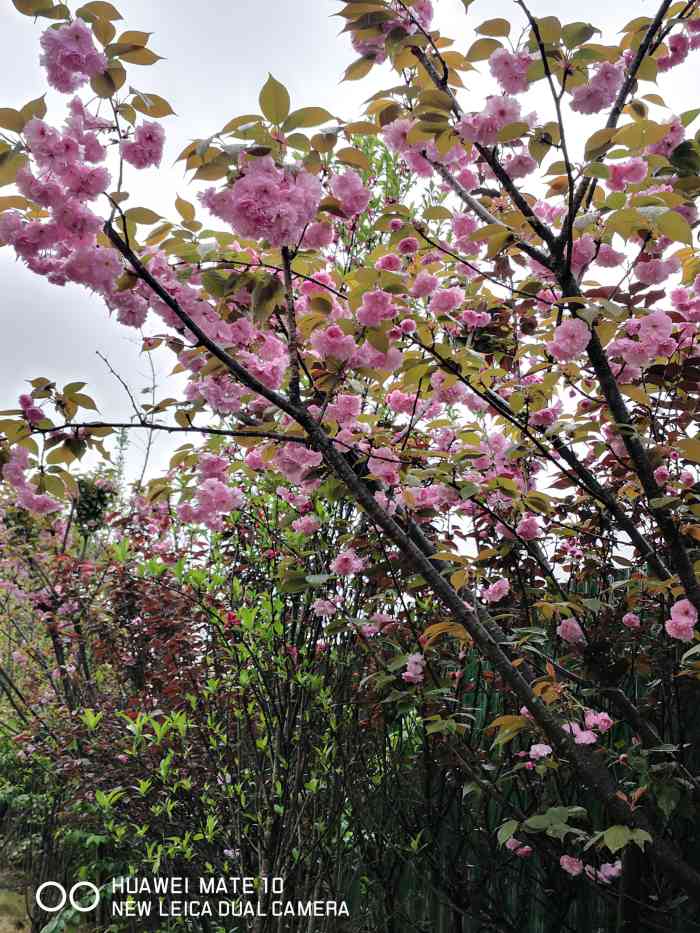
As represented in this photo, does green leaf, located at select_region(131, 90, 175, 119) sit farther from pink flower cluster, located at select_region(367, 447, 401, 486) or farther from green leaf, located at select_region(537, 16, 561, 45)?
pink flower cluster, located at select_region(367, 447, 401, 486)

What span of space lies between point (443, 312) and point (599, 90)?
71cm

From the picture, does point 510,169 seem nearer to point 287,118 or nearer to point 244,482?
point 287,118

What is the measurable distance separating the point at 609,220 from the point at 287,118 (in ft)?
2.46

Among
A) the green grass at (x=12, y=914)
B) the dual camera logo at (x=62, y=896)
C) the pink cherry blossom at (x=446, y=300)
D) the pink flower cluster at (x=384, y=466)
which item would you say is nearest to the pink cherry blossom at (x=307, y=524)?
the pink flower cluster at (x=384, y=466)

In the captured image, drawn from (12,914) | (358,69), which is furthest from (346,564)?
(12,914)

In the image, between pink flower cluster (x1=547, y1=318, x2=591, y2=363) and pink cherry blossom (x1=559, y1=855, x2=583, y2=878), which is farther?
pink cherry blossom (x1=559, y1=855, x2=583, y2=878)

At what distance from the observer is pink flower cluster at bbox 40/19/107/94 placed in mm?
1470

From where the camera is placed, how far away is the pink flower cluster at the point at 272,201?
1550 mm

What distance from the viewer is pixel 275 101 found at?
5.12 feet

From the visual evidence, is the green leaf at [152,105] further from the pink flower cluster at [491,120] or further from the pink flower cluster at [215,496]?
the pink flower cluster at [215,496]

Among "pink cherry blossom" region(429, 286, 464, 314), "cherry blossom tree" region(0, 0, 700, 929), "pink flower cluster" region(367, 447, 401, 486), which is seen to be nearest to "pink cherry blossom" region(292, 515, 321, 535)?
"cherry blossom tree" region(0, 0, 700, 929)

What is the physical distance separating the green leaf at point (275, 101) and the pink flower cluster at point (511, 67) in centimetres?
59

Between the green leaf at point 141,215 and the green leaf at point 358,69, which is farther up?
the green leaf at point 358,69

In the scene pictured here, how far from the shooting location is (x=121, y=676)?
4.07 meters
